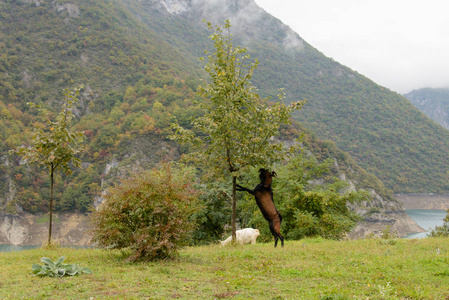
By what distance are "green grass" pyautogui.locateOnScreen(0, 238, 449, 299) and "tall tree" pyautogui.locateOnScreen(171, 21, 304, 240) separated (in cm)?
339

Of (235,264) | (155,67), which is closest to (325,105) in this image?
(155,67)

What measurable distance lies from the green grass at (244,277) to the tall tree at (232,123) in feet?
11.1

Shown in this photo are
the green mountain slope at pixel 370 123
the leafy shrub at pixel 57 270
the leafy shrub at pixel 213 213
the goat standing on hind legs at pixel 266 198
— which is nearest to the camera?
the leafy shrub at pixel 57 270

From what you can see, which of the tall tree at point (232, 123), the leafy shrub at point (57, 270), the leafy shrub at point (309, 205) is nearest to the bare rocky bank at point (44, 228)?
the leafy shrub at point (309, 205)

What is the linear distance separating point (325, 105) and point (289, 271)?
171m

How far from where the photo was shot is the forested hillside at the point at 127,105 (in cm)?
8300

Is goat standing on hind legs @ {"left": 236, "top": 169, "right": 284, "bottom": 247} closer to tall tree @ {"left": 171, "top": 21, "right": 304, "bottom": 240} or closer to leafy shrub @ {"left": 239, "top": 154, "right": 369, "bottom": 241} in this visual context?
tall tree @ {"left": 171, "top": 21, "right": 304, "bottom": 240}

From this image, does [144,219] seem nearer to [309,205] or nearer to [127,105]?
[309,205]

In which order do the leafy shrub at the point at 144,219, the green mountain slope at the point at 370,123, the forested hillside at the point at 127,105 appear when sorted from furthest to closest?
the green mountain slope at the point at 370,123
the forested hillside at the point at 127,105
the leafy shrub at the point at 144,219

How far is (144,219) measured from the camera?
826 cm

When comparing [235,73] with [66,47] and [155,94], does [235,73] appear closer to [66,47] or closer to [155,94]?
[155,94]

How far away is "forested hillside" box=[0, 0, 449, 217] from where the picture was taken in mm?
83000

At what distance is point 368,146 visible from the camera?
14888 centimetres

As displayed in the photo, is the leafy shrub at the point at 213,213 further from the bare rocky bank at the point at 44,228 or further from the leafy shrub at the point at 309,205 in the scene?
the bare rocky bank at the point at 44,228
